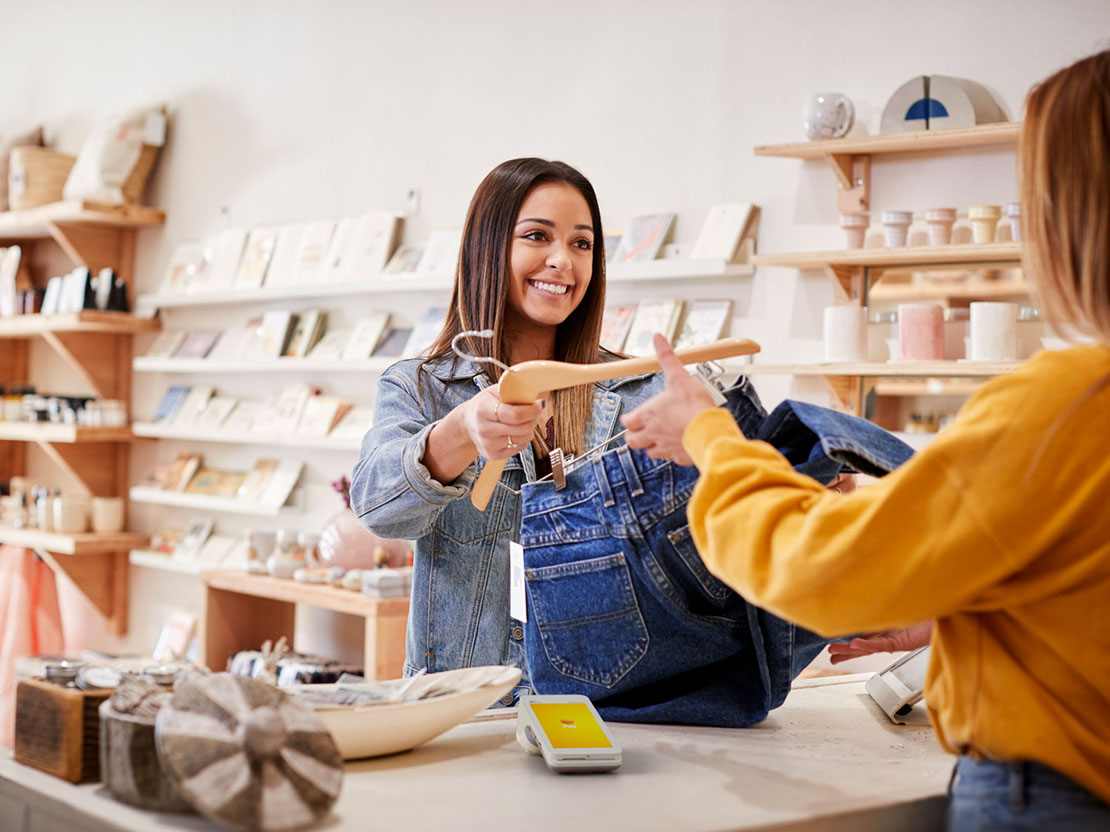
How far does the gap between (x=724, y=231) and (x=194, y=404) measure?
2887 mm

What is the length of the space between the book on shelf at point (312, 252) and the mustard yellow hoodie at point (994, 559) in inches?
154

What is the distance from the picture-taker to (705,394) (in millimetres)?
1322

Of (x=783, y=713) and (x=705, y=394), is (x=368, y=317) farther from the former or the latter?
(x=705, y=394)

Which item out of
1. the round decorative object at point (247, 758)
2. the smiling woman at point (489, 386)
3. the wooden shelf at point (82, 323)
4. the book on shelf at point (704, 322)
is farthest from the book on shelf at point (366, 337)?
the round decorative object at point (247, 758)

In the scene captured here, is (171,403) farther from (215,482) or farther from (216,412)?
(215,482)

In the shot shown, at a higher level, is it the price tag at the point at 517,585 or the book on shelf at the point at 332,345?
the book on shelf at the point at 332,345

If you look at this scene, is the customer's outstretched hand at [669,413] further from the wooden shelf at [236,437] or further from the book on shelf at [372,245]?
the book on shelf at [372,245]

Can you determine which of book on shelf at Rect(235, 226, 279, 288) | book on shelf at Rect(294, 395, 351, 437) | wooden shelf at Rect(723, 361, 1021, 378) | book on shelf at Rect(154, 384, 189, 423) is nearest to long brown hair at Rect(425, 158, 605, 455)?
wooden shelf at Rect(723, 361, 1021, 378)

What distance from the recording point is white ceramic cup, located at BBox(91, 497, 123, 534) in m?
5.77

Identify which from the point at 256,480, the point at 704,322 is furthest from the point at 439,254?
the point at 256,480

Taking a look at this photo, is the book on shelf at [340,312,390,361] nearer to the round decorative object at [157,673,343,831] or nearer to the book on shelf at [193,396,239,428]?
the book on shelf at [193,396,239,428]

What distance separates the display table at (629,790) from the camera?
1.18 metres

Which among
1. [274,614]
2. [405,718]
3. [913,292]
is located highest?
[913,292]

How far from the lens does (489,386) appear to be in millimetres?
1960
